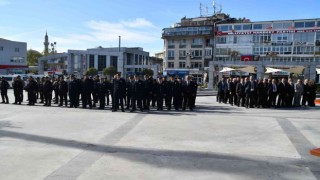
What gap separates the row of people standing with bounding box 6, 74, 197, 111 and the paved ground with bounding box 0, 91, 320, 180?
279 centimetres

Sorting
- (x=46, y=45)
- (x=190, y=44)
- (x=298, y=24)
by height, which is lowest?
(x=190, y=44)

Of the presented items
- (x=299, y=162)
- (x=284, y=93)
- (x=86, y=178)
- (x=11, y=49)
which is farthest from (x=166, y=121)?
(x=11, y=49)

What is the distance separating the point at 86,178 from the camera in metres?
6.09

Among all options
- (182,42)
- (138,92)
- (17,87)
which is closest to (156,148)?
(138,92)

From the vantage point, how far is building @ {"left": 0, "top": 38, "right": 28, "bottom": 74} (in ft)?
257

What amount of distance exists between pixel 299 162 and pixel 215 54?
66846 millimetres

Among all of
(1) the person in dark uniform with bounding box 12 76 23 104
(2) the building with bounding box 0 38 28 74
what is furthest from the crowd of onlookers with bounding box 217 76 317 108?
(2) the building with bounding box 0 38 28 74

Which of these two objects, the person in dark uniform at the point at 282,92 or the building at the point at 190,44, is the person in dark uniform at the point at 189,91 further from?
the building at the point at 190,44

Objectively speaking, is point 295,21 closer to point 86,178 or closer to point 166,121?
point 166,121

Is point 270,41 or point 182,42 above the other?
point 182,42

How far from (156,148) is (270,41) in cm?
6286

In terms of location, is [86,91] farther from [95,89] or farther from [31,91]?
[31,91]

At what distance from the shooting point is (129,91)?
55.3 feet

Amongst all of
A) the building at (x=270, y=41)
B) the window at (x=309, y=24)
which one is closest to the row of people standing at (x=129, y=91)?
the building at (x=270, y=41)
